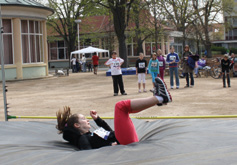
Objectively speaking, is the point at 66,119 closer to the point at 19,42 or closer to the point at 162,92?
the point at 162,92

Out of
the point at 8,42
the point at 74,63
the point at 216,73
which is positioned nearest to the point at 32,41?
the point at 8,42

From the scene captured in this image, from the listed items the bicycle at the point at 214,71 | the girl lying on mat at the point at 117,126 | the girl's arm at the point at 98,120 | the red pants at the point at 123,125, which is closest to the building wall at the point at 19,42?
the bicycle at the point at 214,71

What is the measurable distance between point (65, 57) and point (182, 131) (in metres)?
51.4

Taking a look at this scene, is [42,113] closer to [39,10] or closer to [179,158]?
[179,158]

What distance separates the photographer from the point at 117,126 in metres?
4.79

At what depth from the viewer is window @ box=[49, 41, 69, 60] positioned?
5544cm

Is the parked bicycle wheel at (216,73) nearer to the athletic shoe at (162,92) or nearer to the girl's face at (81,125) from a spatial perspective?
the athletic shoe at (162,92)

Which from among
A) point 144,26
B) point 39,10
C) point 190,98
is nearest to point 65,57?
point 144,26

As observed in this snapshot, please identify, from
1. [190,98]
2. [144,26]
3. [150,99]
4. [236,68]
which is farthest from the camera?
[144,26]

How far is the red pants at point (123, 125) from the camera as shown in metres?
4.75

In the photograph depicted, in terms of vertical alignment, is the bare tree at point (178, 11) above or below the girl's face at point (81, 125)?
above

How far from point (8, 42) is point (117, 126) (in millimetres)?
20948

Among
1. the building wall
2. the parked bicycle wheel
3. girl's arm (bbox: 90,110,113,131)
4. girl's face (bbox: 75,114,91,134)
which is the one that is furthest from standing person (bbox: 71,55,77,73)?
girl's face (bbox: 75,114,91,134)

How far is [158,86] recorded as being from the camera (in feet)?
15.6
